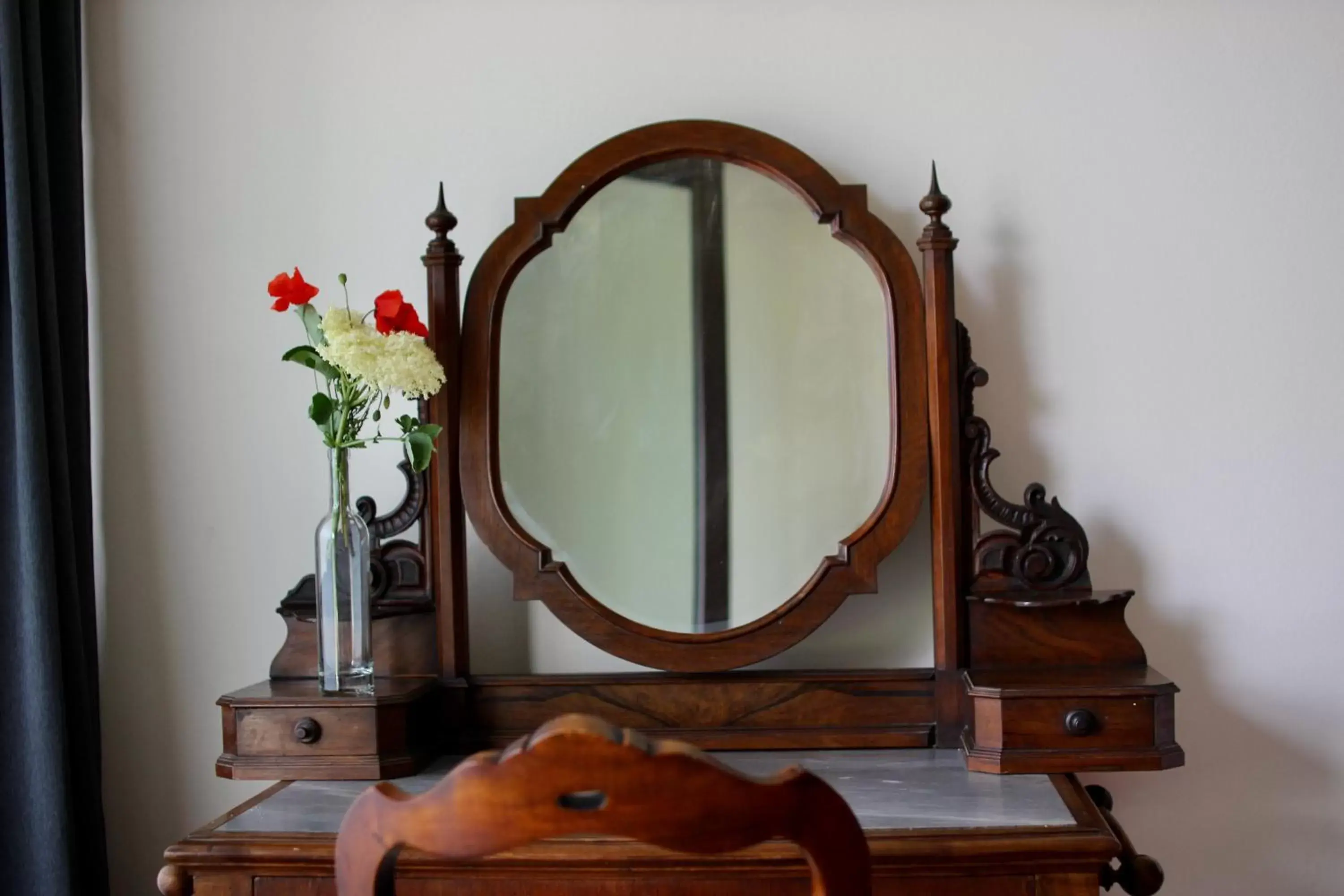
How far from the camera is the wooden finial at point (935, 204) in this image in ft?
5.15

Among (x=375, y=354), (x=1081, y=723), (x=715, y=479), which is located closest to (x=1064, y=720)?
(x=1081, y=723)

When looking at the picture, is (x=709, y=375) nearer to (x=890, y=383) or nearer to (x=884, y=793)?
(x=890, y=383)

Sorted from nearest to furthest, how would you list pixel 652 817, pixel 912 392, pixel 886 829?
1. pixel 652 817
2. pixel 886 829
3. pixel 912 392

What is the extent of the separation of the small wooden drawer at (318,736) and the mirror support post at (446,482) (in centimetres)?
12

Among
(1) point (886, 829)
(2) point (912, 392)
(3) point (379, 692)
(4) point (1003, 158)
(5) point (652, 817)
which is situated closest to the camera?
(5) point (652, 817)

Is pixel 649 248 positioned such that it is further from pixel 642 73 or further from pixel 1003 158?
pixel 1003 158

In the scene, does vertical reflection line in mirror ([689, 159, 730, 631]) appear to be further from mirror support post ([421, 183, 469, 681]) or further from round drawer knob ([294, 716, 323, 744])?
round drawer knob ([294, 716, 323, 744])

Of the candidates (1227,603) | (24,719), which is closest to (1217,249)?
(1227,603)

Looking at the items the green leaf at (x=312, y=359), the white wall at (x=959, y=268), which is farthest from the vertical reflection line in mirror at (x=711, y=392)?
the green leaf at (x=312, y=359)

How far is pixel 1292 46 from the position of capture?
5.55 ft

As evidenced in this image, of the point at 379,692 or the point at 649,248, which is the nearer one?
the point at 379,692

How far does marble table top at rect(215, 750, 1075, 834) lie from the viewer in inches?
49.5

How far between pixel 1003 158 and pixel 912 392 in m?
0.40

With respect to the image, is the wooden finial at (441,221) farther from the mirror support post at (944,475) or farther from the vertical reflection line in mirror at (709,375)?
the mirror support post at (944,475)
